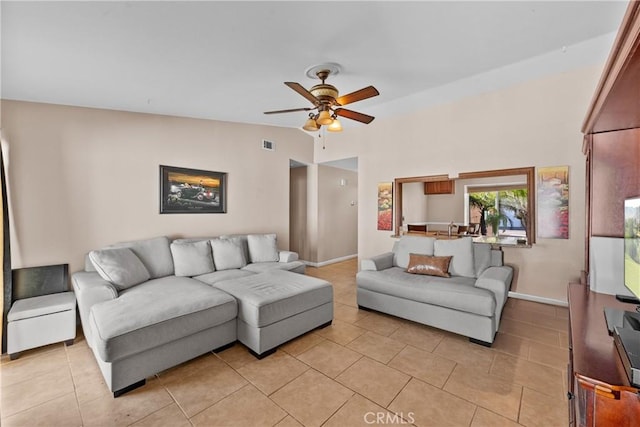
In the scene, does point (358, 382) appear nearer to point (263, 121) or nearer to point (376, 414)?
point (376, 414)

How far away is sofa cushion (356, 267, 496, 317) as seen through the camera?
2516mm

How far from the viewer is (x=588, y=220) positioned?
1.97 m

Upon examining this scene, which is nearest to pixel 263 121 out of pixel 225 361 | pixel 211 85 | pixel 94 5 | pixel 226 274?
pixel 211 85

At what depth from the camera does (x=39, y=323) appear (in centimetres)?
239

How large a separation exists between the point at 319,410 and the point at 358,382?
0.40m

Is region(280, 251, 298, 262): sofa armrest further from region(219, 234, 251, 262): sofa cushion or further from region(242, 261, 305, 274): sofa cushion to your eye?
region(219, 234, 251, 262): sofa cushion

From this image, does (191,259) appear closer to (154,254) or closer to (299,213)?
(154,254)

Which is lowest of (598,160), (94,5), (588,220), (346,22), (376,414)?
(376,414)

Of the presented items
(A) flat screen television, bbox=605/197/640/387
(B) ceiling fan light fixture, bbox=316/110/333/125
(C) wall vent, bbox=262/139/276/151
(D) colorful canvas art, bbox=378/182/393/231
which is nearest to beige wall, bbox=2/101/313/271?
(C) wall vent, bbox=262/139/276/151

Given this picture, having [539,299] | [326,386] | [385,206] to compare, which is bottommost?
[326,386]

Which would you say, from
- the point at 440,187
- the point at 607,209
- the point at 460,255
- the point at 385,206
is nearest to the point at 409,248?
the point at 460,255

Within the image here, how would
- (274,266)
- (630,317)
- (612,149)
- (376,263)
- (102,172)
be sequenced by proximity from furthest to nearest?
(274,266) < (376,263) < (102,172) < (612,149) < (630,317)

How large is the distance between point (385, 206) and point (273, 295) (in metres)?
3.11

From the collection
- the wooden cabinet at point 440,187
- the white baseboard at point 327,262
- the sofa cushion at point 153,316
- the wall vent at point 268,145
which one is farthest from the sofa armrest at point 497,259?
the wall vent at point 268,145
